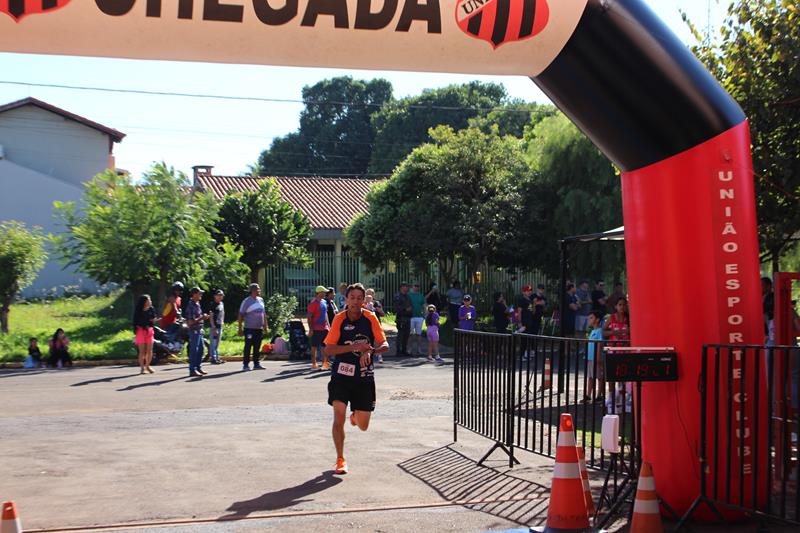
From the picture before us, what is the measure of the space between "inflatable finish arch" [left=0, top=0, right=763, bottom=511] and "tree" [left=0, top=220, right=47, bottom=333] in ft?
62.6

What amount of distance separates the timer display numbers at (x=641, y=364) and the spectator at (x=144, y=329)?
12.8 meters

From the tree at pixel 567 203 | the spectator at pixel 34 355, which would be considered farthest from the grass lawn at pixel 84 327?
the tree at pixel 567 203

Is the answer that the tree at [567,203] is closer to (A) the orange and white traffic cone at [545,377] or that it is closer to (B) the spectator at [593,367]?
(A) the orange and white traffic cone at [545,377]

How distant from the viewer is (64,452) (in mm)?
9734

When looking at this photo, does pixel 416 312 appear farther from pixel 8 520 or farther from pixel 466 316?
pixel 8 520

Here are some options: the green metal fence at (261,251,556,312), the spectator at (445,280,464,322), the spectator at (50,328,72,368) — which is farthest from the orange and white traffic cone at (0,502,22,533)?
the green metal fence at (261,251,556,312)

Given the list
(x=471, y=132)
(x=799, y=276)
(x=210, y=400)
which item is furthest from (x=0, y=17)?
(x=471, y=132)

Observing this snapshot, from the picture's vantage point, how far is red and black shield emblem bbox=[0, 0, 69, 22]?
602 centimetres

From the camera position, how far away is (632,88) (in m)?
6.75

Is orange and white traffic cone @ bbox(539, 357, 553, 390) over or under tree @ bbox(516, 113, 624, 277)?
under

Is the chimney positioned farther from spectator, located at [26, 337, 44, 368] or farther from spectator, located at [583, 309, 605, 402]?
spectator, located at [583, 309, 605, 402]

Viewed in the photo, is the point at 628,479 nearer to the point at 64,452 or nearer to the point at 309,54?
the point at 309,54

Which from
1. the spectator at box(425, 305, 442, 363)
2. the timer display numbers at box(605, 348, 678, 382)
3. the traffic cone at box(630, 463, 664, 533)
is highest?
the spectator at box(425, 305, 442, 363)

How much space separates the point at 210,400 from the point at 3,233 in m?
13.4
